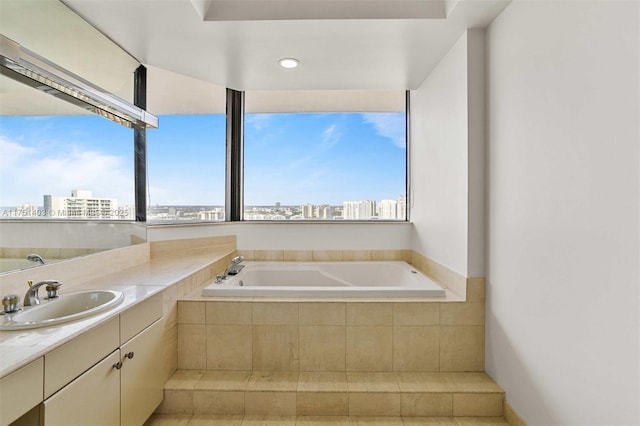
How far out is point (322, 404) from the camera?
1.84 m

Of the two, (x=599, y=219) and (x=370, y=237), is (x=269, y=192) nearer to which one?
(x=370, y=237)

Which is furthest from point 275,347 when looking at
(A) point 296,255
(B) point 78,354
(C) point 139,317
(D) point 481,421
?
(A) point 296,255

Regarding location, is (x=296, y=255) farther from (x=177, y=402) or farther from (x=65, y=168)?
(x=65, y=168)

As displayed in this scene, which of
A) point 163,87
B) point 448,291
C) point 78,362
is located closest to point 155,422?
point 78,362

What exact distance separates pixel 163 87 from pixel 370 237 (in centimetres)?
231

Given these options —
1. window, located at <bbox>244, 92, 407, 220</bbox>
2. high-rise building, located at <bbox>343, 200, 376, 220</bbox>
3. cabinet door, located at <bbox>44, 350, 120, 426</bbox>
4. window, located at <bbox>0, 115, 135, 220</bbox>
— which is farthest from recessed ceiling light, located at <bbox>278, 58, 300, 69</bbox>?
cabinet door, located at <bbox>44, 350, 120, 426</bbox>

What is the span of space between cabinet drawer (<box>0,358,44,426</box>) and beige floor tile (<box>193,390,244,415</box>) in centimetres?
96

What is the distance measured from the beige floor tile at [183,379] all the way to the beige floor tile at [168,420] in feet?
0.47

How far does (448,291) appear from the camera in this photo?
88.2 inches

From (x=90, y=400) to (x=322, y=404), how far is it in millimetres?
1116

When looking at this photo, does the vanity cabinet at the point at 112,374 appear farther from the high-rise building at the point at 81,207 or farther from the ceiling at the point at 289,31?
the ceiling at the point at 289,31

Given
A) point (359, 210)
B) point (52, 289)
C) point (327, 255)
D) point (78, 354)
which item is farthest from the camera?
point (359, 210)

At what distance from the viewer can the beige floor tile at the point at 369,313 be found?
204 centimetres

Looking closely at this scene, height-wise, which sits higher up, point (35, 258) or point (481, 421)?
point (35, 258)
